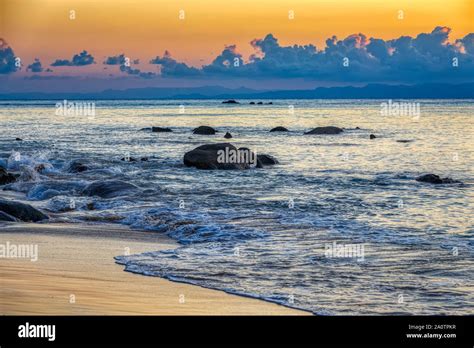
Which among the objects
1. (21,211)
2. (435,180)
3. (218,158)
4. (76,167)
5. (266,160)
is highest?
(218,158)

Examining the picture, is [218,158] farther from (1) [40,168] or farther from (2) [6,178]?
(2) [6,178]

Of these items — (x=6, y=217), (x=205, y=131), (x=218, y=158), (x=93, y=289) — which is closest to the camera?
(x=93, y=289)

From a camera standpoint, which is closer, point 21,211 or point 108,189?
point 21,211

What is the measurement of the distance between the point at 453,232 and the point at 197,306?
27.2ft

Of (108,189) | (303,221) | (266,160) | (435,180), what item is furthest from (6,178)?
(435,180)

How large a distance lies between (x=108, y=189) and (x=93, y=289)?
1291 cm

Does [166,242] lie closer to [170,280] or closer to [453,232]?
[170,280]

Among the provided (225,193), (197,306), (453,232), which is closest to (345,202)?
(225,193)

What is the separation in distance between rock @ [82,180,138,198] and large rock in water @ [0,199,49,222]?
14.8 ft

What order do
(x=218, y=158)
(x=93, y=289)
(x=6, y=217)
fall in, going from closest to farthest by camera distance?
1. (x=93, y=289)
2. (x=6, y=217)
3. (x=218, y=158)

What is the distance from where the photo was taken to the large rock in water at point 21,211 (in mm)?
18172

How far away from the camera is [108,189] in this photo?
23.5 m

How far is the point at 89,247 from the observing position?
14750 millimetres

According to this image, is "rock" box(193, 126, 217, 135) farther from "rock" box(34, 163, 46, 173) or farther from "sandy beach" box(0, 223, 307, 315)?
"sandy beach" box(0, 223, 307, 315)
